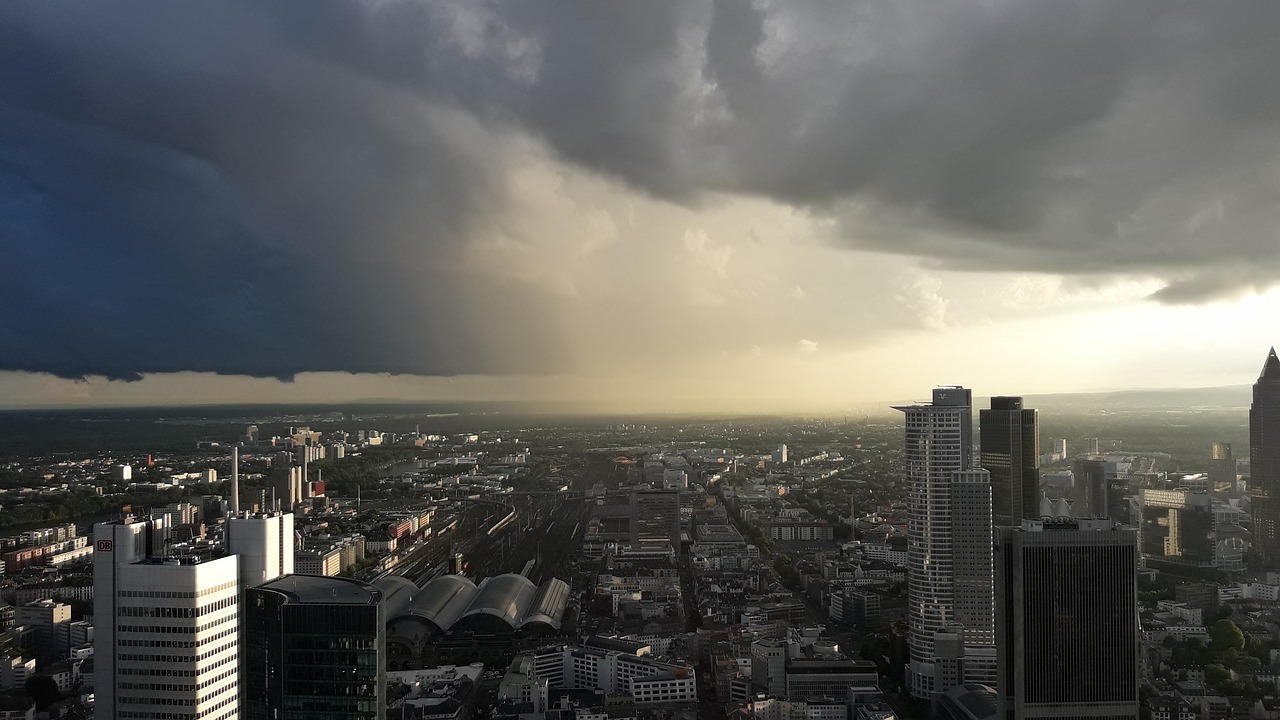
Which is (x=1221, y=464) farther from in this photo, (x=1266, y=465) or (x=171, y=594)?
(x=171, y=594)

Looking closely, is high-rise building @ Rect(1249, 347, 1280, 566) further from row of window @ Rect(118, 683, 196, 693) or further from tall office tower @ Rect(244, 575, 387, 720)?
row of window @ Rect(118, 683, 196, 693)

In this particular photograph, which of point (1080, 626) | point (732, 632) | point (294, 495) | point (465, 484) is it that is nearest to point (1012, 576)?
point (1080, 626)

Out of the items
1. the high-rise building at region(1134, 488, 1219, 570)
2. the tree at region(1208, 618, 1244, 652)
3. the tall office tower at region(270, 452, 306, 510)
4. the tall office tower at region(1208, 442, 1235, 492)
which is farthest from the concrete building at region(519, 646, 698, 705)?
the tall office tower at region(1208, 442, 1235, 492)

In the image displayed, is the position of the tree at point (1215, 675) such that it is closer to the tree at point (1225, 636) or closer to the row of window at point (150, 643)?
the tree at point (1225, 636)

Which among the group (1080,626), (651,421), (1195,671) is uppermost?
Answer: (651,421)

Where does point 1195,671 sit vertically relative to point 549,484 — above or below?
below

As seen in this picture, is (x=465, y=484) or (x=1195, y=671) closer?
(x=1195, y=671)

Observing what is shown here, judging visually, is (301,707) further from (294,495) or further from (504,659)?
(294,495)

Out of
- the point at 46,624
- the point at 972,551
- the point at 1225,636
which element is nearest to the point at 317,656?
the point at 46,624
